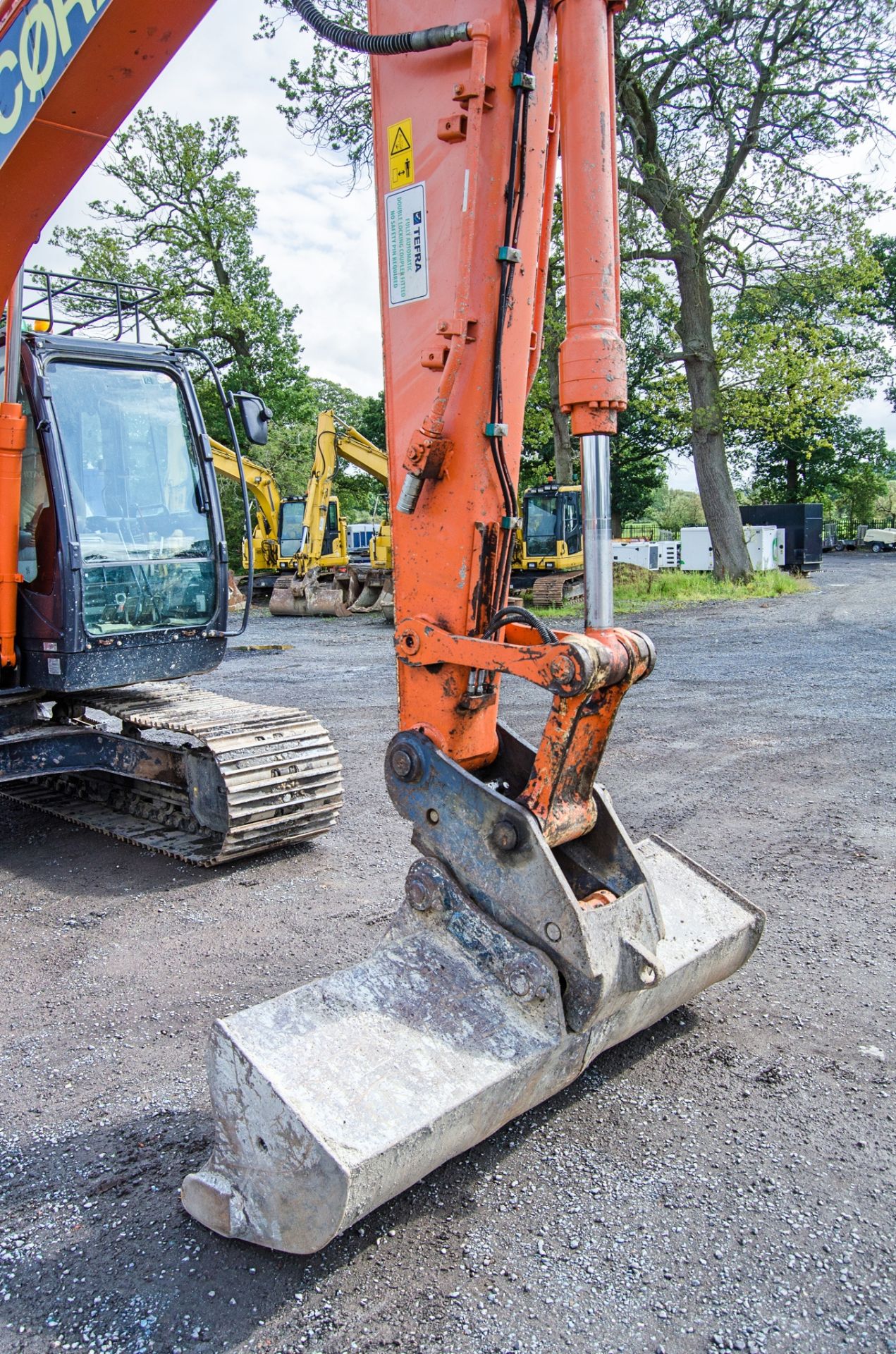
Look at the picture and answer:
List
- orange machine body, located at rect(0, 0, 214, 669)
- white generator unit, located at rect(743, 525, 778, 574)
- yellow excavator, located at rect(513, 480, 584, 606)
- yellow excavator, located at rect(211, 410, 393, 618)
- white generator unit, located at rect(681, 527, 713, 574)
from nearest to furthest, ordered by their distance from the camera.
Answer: orange machine body, located at rect(0, 0, 214, 669) → yellow excavator, located at rect(211, 410, 393, 618) → yellow excavator, located at rect(513, 480, 584, 606) → white generator unit, located at rect(743, 525, 778, 574) → white generator unit, located at rect(681, 527, 713, 574)

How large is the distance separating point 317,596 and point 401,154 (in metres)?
18.3

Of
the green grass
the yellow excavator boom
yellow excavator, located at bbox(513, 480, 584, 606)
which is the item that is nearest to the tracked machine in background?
the green grass

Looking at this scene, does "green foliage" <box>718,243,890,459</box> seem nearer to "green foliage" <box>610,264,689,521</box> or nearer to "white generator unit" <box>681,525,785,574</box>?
"green foliage" <box>610,264,689,521</box>

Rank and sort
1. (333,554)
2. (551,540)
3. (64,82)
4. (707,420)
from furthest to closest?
(333,554), (551,540), (707,420), (64,82)

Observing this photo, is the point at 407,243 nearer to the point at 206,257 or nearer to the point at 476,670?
the point at 476,670

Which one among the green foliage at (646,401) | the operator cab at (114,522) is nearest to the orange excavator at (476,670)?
the operator cab at (114,522)

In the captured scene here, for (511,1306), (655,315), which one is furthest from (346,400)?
(511,1306)

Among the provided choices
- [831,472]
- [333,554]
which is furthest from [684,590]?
[831,472]

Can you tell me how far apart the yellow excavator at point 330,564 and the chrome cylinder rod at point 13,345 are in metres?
14.3

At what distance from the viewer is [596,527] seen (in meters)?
2.69

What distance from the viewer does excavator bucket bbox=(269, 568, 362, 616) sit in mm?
20812

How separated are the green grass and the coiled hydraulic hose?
15.8m

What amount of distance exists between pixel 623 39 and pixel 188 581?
56.7 feet

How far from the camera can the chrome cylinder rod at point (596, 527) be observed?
2693 mm
